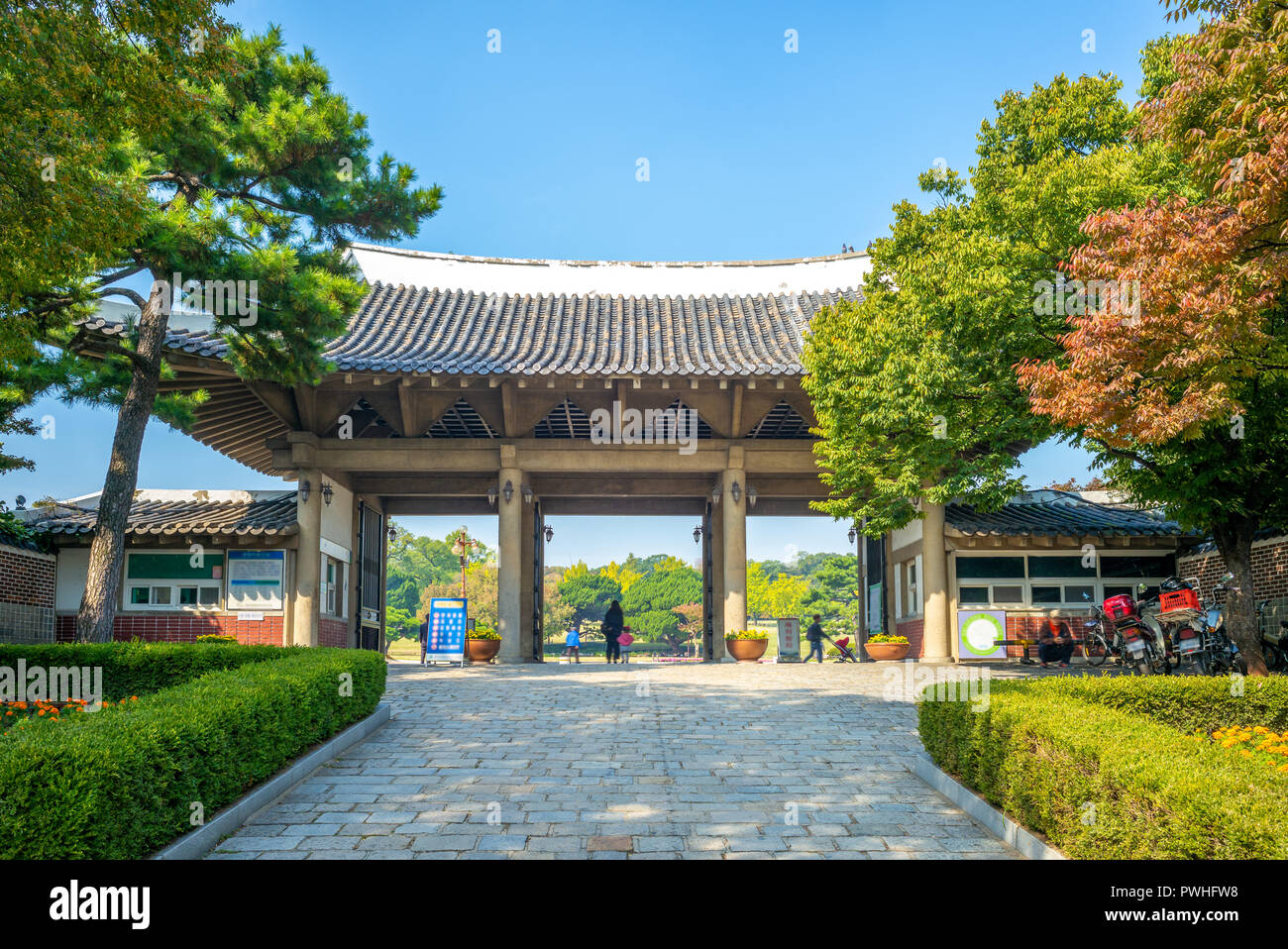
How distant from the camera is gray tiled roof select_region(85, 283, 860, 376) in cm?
1616

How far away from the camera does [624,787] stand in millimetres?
6957

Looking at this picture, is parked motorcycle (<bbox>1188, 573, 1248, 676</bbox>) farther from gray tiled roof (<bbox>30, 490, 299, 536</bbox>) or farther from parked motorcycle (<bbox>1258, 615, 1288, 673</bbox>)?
gray tiled roof (<bbox>30, 490, 299, 536</bbox>)

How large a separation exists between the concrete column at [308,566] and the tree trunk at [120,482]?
17.2 feet

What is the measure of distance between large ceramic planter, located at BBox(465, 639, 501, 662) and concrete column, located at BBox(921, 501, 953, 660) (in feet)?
25.9

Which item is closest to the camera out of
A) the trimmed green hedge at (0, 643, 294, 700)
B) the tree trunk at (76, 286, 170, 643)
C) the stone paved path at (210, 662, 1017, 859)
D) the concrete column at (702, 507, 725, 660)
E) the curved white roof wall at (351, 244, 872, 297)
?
the stone paved path at (210, 662, 1017, 859)

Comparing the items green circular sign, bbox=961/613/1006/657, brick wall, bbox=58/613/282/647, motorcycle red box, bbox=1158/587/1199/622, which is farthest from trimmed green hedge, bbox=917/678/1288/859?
brick wall, bbox=58/613/282/647

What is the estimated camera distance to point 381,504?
70.8ft

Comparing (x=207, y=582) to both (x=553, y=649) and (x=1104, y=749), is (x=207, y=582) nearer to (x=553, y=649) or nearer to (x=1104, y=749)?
(x=1104, y=749)

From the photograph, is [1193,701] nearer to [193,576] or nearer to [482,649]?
[482,649]

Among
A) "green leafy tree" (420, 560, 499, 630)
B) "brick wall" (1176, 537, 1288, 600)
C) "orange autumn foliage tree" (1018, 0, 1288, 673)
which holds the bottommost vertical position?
"green leafy tree" (420, 560, 499, 630)

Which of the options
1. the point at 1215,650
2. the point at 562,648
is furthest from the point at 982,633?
the point at 562,648
